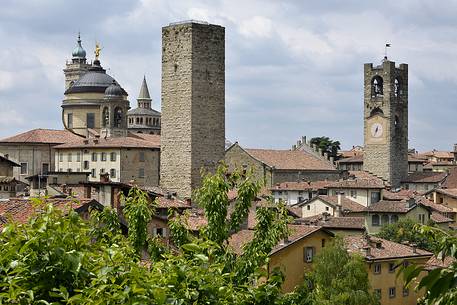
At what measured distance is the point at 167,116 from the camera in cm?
5547

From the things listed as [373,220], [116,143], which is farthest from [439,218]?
[116,143]

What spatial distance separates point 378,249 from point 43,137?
153 feet

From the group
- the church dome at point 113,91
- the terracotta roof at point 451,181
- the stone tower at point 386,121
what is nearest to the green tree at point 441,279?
the terracotta roof at point 451,181

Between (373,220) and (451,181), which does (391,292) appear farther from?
(451,181)

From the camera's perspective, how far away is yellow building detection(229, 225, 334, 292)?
34.1 meters

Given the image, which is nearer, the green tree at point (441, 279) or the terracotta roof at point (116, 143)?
the green tree at point (441, 279)

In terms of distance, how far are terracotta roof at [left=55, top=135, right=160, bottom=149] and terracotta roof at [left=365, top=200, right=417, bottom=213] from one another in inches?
754

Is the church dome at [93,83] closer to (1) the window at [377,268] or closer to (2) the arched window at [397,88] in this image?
(2) the arched window at [397,88]

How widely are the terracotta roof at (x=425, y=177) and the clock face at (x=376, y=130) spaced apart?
5.07 meters

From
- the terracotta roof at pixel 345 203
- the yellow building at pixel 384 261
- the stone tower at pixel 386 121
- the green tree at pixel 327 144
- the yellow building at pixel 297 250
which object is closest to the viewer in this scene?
the yellow building at pixel 297 250

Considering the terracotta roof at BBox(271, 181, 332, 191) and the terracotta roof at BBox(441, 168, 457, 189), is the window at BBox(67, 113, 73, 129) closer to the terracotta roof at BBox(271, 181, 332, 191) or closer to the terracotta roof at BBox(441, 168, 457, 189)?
the terracotta roof at BBox(271, 181, 332, 191)

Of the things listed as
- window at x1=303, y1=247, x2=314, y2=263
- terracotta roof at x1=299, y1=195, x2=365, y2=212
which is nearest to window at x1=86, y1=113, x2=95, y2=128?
terracotta roof at x1=299, y1=195, x2=365, y2=212

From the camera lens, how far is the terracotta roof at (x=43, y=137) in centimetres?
7931

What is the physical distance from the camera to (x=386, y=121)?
327 ft
